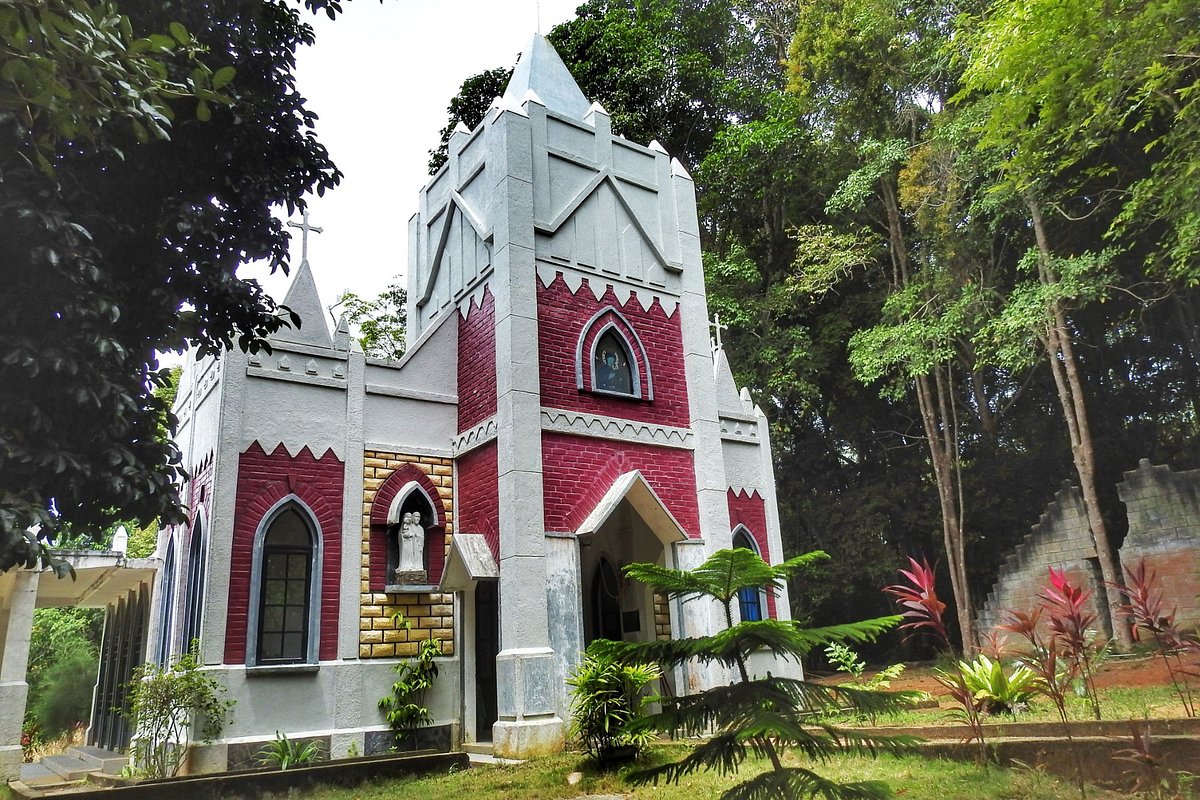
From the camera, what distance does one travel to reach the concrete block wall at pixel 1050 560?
18.9m

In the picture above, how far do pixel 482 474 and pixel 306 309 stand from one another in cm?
344

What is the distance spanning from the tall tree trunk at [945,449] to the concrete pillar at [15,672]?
17717mm

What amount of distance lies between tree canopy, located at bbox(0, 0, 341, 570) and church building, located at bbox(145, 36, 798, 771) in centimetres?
289

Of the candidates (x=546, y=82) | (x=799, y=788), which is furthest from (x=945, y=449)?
(x=799, y=788)

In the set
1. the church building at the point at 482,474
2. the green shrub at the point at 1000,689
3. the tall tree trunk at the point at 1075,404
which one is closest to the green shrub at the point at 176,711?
the church building at the point at 482,474

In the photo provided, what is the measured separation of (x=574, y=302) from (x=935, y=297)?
36.8 feet

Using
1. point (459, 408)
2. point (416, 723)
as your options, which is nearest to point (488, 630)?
point (416, 723)

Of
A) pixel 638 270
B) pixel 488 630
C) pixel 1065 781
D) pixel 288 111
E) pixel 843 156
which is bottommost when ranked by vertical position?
pixel 1065 781

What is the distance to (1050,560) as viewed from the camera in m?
19.5

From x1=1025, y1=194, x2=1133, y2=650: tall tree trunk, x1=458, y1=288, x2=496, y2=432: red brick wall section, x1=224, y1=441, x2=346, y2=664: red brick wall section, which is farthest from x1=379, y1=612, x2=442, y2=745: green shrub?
x1=1025, y1=194, x2=1133, y2=650: tall tree trunk

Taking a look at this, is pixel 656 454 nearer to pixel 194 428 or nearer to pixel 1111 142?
pixel 194 428

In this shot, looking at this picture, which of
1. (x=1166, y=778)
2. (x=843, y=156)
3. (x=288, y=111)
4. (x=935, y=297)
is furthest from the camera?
(x=843, y=156)

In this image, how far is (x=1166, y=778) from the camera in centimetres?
530

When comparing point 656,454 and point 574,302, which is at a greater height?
point 574,302
